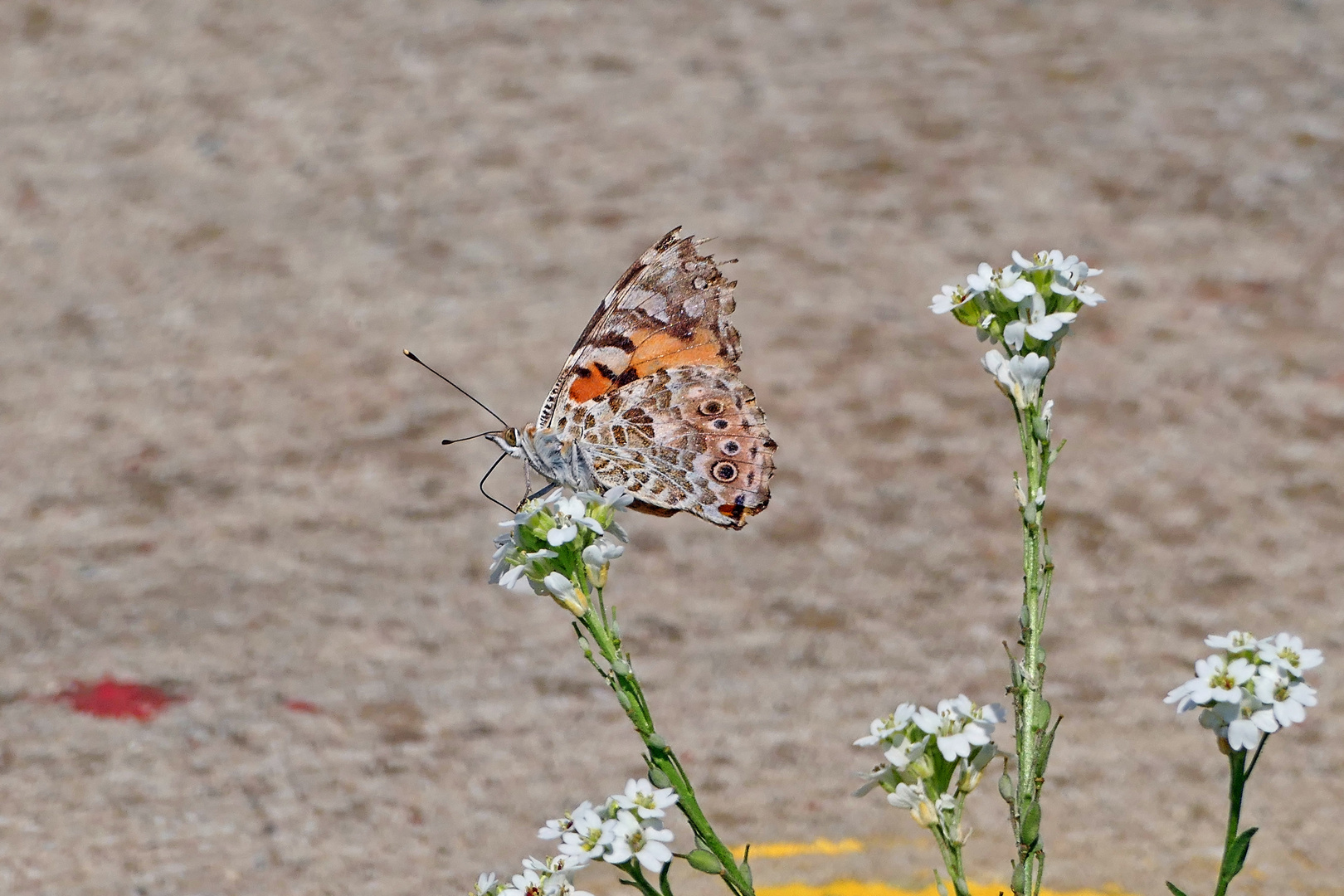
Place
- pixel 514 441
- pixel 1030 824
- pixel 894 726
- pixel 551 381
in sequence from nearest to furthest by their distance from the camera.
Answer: pixel 1030 824 < pixel 894 726 < pixel 514 441 < pixel 551 381

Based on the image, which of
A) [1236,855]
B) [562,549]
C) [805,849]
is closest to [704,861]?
[562,549]

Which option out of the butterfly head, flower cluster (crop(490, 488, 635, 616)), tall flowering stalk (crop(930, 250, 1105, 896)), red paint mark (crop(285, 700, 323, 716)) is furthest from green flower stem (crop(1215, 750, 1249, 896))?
red paint mark (crop(285, 700, 323, 716))

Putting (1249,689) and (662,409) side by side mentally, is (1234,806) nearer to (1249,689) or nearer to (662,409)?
(1249,689)

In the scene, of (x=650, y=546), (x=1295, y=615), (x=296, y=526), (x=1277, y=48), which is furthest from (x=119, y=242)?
(x=1277, y=48)

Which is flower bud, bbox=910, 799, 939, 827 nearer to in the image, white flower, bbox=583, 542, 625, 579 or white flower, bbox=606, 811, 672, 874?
white flower, bbox=606, 811, 672, 874

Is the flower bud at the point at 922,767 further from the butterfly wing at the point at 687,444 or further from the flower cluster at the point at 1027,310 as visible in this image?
the butterfly wing at the point at 687,444

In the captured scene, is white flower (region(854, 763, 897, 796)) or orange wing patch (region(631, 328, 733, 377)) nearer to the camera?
white flower (region(854, 763, 897, 796))
